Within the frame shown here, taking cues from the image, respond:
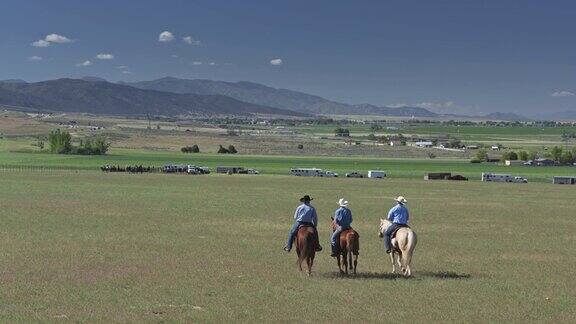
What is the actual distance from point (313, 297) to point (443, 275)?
510 centimetres

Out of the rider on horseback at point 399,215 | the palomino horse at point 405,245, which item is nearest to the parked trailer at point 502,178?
the palomino horse at point 405,245

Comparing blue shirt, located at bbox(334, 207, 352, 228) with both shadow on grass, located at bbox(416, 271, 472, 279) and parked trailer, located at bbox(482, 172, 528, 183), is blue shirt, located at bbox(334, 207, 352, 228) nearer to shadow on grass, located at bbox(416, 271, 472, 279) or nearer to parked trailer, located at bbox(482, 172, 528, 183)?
shadow on grass, located at bbox(416, 271, 472, 279)

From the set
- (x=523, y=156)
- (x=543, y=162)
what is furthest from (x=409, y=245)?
(x=523, y=156)

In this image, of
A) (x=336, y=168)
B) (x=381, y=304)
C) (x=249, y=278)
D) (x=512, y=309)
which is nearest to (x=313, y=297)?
(x=381, y=304)

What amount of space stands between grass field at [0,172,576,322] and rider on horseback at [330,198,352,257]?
918 mm

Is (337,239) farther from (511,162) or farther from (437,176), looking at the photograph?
(511,162)

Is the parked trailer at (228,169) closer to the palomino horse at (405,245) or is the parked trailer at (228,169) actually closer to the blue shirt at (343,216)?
the palomino horse at (405,245)

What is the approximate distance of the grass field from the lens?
1567cm

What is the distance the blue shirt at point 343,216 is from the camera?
756 inches

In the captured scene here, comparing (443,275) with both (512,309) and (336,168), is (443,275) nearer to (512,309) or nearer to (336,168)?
(512,309)

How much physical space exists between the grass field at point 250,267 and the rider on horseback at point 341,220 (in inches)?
36.1

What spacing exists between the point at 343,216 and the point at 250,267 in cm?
354

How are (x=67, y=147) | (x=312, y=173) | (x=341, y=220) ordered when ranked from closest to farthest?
(x=341, y=220), (x=312, y=173), (x=67, y=147)

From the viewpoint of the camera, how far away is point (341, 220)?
63.4ft
